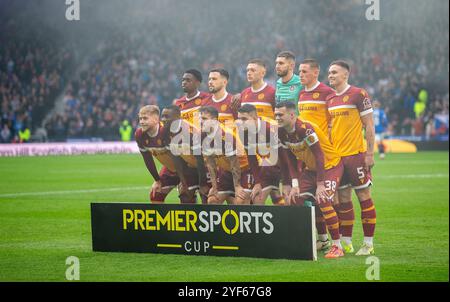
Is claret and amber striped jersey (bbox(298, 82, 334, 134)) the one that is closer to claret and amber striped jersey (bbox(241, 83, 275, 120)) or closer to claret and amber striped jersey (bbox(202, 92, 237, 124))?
claret and amber striped jersey (bbox(241, 83, 275, 120))

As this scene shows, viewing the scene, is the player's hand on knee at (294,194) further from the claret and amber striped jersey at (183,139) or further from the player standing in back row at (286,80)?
the claret and amber striped jersey at (183,139)

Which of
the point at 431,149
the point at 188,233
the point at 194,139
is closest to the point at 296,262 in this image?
the point at 188,233

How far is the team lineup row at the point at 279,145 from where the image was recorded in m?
9.27

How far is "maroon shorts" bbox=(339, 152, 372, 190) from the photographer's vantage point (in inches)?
368

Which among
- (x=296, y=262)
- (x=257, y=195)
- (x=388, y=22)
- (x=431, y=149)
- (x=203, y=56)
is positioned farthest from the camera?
(x=203, y=56)

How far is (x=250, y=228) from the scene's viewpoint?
8.94 metres

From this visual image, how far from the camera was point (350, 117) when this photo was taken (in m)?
9.37

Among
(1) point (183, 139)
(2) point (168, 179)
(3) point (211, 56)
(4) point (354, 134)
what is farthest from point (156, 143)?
(3) point (211, 56)

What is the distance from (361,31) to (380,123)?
10.8 metres

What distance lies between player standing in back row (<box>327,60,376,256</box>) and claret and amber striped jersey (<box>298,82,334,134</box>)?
0.20m

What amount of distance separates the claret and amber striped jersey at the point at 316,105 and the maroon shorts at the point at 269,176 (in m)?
0.70

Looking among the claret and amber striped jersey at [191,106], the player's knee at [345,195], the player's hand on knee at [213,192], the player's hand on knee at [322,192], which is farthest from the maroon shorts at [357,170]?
the claret and amber striped jersey at [191,106]
